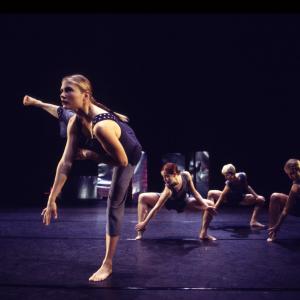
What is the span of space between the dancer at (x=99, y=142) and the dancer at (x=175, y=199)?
3.75ft

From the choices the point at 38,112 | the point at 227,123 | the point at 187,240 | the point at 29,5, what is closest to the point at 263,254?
the point at 187,240

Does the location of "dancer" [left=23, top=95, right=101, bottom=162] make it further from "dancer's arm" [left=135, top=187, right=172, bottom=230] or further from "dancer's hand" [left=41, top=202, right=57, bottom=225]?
"dancer's arm" [left=135, top=187, right=172, bottom=230]

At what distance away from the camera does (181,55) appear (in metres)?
6.64

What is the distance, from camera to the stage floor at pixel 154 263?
6.61 ft

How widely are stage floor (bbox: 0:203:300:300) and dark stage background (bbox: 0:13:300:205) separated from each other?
3.27 m

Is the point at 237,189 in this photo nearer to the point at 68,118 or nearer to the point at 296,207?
the point at 296,207

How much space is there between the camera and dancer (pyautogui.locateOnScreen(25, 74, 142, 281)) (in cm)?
201

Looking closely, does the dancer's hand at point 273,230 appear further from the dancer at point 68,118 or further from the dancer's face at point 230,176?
the dancer at point 68,118

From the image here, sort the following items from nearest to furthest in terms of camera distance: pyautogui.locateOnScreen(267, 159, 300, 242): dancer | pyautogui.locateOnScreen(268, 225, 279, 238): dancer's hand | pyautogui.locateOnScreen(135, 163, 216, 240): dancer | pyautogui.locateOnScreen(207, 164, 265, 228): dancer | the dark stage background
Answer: pyautogui.locateOnScreen(267, 159, 300, 242): dancer < pyautogui.locateOnScreen(268, 225, 279, 238): dancer's hand < pyautogui.locateOnScreen(135, 163, 216, 240): dancer < pyautogui.locateOnScreen(207, 164, 265, 228): dancer < the dark stage background

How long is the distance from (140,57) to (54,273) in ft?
16.4

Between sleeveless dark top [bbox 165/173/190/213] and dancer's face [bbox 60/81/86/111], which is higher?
dancer's face [bbox 60/81/86/111]

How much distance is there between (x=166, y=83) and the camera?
7062 millimetres

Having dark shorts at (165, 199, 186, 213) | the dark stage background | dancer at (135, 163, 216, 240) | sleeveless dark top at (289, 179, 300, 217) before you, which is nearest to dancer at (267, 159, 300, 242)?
sleeveless dark top at (289, 179, 300, 217)

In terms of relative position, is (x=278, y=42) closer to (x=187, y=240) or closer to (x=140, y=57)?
(x=140, y=57)
